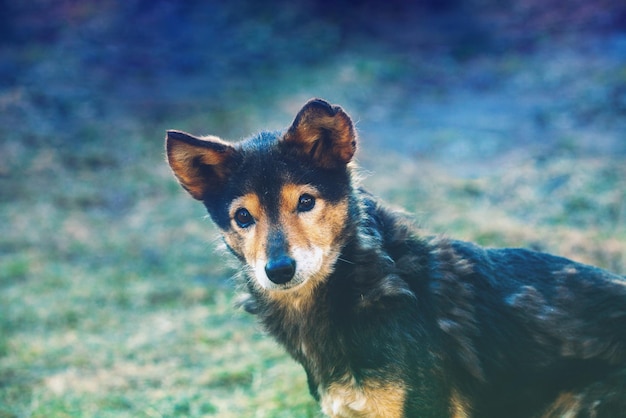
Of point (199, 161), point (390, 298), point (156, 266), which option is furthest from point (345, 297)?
point (156, 266)

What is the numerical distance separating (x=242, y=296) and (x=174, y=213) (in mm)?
7926

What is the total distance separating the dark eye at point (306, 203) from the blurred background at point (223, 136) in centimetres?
101

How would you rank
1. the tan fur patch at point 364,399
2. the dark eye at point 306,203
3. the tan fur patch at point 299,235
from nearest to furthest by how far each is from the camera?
the tan fur patch at point 364,399 < the tan fur patch at point 299,235 < the dark eye at point 306,203

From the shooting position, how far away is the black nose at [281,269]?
3602 mm

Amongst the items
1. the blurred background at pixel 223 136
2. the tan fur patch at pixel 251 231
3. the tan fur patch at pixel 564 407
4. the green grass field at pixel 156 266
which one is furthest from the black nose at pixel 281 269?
the tan fur patch at pixel 564 407

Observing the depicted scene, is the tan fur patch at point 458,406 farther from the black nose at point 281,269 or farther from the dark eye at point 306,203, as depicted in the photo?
the dark eye at point 306,203

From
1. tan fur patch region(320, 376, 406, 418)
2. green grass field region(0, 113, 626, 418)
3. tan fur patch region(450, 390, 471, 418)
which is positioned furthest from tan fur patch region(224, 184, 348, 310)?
tan fur patch region(450, 390, 471, 418)

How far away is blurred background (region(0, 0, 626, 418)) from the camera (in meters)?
6.95

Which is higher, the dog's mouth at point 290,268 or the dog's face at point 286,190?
the dog's face at point 286,190

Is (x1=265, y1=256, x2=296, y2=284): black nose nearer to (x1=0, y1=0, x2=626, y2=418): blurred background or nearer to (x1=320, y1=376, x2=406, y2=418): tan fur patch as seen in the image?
(x1=320, y1=376, x2=406, y2=418): tan fur patch

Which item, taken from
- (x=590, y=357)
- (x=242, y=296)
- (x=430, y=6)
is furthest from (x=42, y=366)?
(x=430, y=6)

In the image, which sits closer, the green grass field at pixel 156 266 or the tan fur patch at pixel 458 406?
the tan fur patch at pixel 458 406

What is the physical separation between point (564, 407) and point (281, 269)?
1698 millimetres

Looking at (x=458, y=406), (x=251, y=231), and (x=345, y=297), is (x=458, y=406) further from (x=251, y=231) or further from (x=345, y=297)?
(x=251, y=231)
